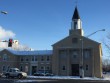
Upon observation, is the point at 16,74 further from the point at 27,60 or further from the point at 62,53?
the point at 27,60

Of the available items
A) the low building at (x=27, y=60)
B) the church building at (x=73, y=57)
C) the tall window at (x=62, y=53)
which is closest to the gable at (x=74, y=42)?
the church building at (x=73, y=57)

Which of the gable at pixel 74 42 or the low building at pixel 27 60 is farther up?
the gable at pixel 74 42

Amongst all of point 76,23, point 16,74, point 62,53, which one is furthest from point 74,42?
point 16,74

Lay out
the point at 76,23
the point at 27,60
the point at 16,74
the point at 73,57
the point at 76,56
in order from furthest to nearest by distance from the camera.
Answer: the point at 27,60 → the point at 76,23 → the point at 73,57 → the point at 76,56 → the point at 16,74

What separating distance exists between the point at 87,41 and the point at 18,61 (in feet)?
82.3

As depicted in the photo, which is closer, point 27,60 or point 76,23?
point 76,23

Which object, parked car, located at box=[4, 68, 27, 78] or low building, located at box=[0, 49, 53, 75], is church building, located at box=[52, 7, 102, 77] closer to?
low building, located at box=[0, 49, 53, 75]

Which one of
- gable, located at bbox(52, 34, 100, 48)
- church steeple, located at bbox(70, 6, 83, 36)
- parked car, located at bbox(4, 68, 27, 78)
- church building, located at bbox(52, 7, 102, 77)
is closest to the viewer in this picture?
parked car, located at bbox(4, 68, 27, 78)

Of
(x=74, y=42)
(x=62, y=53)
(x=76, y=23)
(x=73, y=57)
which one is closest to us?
(x=74, y=42)

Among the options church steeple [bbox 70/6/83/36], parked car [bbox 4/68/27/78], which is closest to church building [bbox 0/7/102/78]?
church steeple [bbox 70/6/83/36]

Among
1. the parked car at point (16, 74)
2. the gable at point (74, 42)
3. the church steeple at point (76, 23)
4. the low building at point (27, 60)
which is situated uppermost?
the church steeple at point (76, 23)

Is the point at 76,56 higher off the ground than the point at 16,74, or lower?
higher

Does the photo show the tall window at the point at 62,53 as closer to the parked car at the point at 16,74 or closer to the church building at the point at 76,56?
the church building at the point at 76,56

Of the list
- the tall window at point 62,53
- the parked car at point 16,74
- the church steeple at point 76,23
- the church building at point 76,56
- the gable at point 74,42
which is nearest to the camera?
the parked car at point 16,74
